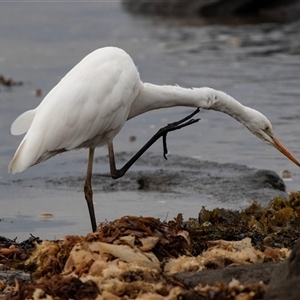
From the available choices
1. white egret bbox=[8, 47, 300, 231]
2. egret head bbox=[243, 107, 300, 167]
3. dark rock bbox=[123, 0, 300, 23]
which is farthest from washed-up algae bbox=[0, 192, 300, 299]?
dark rock bbox=[123, 0, 300, 23]

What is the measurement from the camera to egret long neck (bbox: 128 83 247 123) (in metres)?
7.49

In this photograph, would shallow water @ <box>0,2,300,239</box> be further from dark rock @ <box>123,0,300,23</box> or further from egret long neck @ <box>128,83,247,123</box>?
egret long neck @ <box>128,83,247,123</box>

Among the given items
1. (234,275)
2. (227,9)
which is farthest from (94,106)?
(227,9)

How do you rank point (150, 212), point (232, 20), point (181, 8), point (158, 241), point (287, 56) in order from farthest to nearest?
point (181, 8) → point (232, 20) → point (287, 56) → point (150, 212) → point (158, 241)

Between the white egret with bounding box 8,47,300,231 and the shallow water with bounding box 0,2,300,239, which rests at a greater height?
the white egret with bounding box 8,47,300,231

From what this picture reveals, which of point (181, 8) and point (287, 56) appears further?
point (181, 8)

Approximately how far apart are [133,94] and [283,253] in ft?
8.25

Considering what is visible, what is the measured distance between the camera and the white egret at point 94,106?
7.32m

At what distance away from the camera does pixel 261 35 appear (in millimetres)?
21688

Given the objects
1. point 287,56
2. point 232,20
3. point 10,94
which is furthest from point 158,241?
point 232,20

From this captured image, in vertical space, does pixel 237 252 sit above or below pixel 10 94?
above

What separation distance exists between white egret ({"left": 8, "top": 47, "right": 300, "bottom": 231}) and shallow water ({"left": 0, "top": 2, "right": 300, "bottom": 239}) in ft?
2.84

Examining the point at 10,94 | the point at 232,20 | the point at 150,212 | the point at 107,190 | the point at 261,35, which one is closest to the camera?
the point at 150,212

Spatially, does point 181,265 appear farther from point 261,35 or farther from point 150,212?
point 261,35
